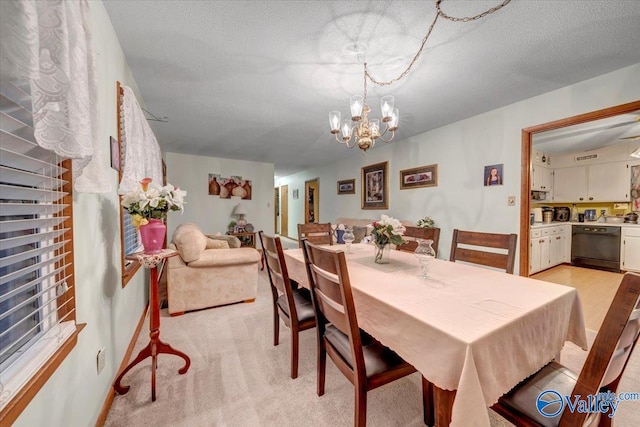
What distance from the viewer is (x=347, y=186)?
5.90 m

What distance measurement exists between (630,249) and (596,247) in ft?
1.24

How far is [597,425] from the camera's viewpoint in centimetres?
95

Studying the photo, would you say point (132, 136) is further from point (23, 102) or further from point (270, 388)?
point (270, 388)

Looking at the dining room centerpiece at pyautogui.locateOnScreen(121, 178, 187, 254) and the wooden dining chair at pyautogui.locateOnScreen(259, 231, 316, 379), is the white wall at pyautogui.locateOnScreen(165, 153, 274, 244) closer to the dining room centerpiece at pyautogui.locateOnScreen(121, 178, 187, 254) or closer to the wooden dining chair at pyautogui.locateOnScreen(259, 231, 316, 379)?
the dining room centerpiece at pyautogui.locateOnScreen(121, 178, 187, 254)

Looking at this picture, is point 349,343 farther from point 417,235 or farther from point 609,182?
point 609,182

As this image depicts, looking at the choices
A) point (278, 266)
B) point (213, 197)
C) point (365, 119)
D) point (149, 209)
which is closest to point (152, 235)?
point (149, 209)

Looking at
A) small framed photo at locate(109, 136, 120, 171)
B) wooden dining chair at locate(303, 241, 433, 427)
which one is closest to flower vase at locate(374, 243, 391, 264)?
wooden dining chair at locate(303, 241, 433, 427)

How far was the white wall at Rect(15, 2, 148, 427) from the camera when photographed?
0.92 m

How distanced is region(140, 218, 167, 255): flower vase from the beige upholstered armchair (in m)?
0.91

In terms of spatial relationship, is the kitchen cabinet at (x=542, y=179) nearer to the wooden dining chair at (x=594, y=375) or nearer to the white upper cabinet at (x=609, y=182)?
the white upper cabinet at (x=609, y=182)

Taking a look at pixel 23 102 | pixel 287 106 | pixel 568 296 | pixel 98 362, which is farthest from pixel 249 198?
pixel 568 296

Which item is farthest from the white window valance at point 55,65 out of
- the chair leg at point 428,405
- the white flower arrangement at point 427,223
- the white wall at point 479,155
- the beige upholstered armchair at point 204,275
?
the white flower arrangement at point 427,223

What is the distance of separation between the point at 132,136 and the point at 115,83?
38 cm

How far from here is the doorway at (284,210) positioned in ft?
31.3
